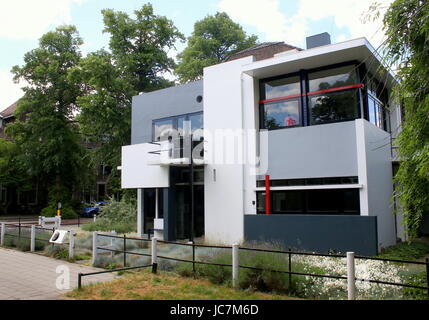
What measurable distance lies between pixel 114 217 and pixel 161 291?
1590cm

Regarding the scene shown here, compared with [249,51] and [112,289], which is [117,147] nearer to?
[249,51]

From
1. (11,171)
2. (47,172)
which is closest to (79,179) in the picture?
(47,172)

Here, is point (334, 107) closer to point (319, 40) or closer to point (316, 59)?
point (316, 59)

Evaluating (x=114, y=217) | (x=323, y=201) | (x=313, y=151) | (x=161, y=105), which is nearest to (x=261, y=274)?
(x=323, y=201)

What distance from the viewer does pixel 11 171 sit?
3619 centimetres

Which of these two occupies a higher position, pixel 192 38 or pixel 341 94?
pixel 192 38

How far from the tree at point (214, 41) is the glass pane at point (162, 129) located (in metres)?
17.1

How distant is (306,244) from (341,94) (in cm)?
500

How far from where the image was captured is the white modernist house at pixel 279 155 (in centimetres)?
1145

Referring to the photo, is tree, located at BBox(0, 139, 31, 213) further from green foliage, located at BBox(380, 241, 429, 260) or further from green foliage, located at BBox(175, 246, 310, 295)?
green foliage, located at BBox(380, 241, 429, 260)

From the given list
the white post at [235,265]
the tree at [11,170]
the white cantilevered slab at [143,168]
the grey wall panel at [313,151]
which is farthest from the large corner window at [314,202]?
the tree at [11,170]

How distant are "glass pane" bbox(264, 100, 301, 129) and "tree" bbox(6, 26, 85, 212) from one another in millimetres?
25357

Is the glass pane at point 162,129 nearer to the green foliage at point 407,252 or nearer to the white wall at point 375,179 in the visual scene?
the white wall at point 375,179

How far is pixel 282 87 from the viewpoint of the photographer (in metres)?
13.4
